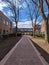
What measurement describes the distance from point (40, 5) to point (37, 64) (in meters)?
14.9

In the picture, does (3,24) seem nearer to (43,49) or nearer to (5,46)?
(5,46)

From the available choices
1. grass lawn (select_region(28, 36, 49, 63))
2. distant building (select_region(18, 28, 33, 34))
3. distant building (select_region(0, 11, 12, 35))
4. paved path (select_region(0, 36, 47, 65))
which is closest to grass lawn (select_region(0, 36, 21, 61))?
paved path (select_region(0, 36, 47, 65))

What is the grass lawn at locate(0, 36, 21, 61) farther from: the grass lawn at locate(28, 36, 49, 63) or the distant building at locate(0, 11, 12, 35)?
the distant building at locate(0, 11, 12, 35)

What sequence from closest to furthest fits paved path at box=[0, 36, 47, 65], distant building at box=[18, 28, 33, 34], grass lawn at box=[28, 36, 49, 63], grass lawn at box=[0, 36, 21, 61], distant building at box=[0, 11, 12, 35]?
paved path at box=[0, 36, 47, 65], grass lawn at box=[28, 36, 49, 63], grass lawn at box=[0, 36, 21, 61], distant building at box=[0, 11, 12, 35], distant building at box=[18, 28, 33, 34]

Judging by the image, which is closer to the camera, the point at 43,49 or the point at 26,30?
the point at 43,49

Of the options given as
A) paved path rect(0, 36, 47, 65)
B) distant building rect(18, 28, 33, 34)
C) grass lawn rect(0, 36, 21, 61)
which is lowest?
grass lawn rect(0, 36, 21, 61)

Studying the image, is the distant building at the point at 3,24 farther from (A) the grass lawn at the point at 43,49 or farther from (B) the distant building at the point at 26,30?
(B) the distant building at the point at 26,30

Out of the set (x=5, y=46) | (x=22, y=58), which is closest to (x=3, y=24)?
(x=5, y=46)

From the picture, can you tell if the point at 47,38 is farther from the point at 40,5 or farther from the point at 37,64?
the point at 37,64

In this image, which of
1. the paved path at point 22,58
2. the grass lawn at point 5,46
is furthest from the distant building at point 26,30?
the paved path at point 22,58

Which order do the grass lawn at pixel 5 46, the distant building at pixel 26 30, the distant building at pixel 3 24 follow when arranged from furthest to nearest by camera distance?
the distant building at pixel 26 30 → the distant building at pixel 3 24 → the grass lawn at pixel 5 46

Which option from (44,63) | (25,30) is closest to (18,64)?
(44,63)

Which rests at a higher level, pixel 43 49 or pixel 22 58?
pixel 22 58

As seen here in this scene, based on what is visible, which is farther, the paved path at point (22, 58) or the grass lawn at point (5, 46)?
the grass lawn at point (5, 46)
